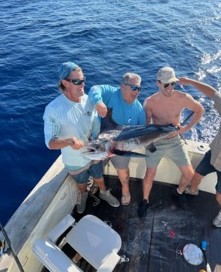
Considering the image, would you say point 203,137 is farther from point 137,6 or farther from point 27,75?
point 137,6

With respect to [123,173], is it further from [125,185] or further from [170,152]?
[170,152]

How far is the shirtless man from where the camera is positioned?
13.3 ft

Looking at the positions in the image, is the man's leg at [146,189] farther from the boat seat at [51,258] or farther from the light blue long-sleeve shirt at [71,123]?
the boat seat at [51,258]

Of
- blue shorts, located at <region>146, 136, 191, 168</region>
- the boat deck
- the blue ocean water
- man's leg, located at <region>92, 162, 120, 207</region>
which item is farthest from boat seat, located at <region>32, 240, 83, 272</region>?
the blue ocean water

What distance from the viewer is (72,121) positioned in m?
3.35

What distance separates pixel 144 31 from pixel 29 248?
9.99 meters

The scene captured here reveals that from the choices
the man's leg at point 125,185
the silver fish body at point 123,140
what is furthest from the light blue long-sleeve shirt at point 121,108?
the man's leg at point 125,185

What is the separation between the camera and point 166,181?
4.68 m

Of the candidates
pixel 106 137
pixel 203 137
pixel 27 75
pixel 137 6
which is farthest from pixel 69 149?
pixel 137 6

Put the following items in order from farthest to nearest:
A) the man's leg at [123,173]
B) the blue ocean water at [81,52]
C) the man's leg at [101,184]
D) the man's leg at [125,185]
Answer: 1. the blue ocean water at [81,52]
2. the man's leg at [125,185]
3. the man's leg at [123,173]
4. the man's leg at [101,184]

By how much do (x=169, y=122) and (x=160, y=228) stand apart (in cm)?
135

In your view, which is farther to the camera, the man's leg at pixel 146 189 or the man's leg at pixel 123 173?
the man's leg at pixel 146 189

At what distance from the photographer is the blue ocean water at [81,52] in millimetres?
6466

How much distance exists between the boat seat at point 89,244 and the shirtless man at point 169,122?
3.10 ft
